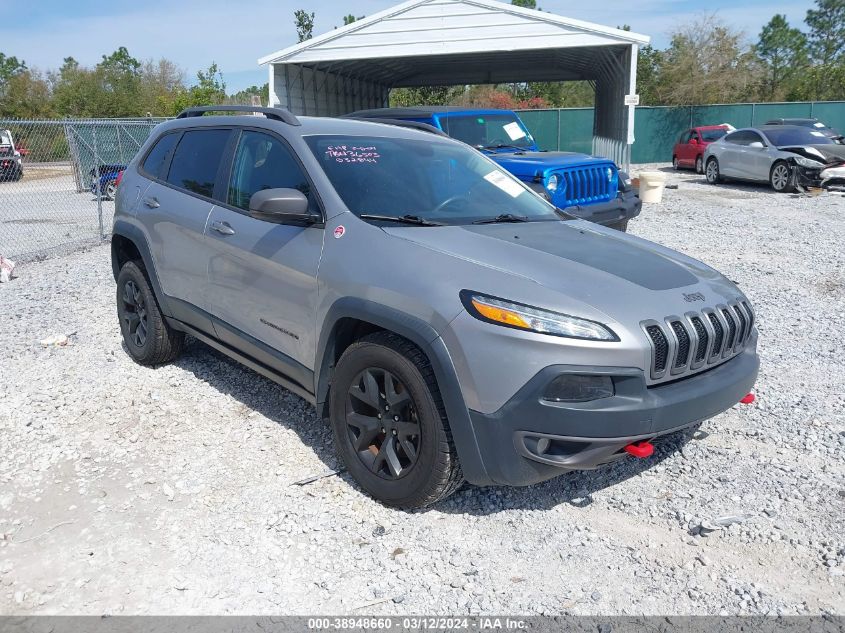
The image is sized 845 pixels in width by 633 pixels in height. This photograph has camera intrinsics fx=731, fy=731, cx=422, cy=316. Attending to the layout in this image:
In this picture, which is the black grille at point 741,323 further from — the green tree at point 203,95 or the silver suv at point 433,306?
the green tree at point 203,95

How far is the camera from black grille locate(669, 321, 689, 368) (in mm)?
3107

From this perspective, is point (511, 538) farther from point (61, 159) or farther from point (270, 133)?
point (61, 159)

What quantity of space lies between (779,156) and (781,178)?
53 centimetres

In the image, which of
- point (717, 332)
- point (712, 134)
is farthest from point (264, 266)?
point (712, 134)

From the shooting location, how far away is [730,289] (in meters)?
3.66

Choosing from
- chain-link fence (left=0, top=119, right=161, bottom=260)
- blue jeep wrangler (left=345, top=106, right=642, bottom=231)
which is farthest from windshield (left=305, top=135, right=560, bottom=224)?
chain-link fence (left=0, top=119, right=161, bottom=260)

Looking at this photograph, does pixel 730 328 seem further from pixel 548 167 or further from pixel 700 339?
pixel 548 167

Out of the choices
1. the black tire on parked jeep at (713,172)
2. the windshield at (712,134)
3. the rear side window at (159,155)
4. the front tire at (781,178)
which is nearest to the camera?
the rear side window at (159,155)

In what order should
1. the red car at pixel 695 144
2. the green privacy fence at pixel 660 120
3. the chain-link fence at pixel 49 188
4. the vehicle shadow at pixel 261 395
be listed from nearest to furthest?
the vehicle shadow at pixel 261 395 < the chain-link fence at pixel 49 188 < the red car at pixel 695 144 < the green privacy fence at pixel 660 120

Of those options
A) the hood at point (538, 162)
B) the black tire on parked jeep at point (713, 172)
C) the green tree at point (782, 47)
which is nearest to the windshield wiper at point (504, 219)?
the hood at point (538, 162)

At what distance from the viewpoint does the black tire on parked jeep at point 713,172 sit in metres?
20.4

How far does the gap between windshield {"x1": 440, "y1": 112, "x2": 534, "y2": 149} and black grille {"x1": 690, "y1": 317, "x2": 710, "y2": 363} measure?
23.9ft

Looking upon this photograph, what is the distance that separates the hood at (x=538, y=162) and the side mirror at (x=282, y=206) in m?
5.25

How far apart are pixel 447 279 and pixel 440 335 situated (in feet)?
0.86
